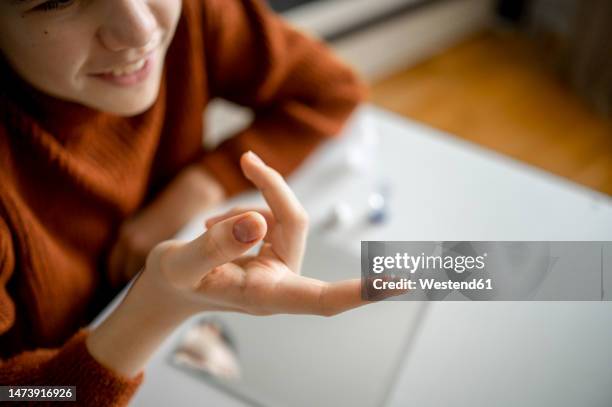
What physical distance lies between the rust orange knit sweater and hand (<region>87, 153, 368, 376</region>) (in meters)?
0.04

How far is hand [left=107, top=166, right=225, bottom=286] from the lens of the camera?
66 cm

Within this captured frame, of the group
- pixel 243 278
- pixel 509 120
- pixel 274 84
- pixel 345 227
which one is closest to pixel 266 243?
pixel 243 278

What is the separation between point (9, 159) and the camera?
1.74ft

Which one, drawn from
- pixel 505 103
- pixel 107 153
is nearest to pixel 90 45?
pixel 107 153

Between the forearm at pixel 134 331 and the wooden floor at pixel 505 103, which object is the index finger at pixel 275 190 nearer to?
the forearm at pixel 134 331

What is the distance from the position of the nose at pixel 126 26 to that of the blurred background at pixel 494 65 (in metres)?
0.67

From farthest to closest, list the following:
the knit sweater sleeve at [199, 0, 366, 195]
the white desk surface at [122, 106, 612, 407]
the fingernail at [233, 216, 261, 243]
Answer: the knit sweater sleeve at [199, 0, 366, 195]
the white desk surface at [122, 106, 612, 407]
the fingernail at [233, 216, 261, 243]

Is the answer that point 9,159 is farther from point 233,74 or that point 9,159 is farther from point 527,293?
point 527,293

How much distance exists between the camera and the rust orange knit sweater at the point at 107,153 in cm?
52

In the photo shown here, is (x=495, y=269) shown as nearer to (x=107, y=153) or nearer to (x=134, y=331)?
(x=134, y=331)

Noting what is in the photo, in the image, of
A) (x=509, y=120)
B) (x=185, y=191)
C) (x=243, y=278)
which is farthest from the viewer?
(x=509, y=120)

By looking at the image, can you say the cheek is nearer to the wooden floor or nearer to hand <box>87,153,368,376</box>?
hand <box>87,153,368,376</box>

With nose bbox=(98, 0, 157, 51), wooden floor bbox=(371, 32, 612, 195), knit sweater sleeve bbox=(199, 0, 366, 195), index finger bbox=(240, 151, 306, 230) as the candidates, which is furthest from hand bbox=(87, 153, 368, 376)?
wooden floor bbox=(371, 32, 612, 195)

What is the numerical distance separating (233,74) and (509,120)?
895mm
